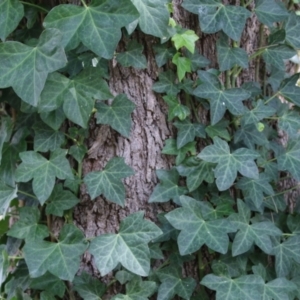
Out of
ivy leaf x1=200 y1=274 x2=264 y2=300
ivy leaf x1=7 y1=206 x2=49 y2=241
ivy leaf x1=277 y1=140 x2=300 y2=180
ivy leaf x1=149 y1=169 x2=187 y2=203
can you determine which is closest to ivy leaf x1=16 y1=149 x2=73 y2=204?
ivy leaf x1=7 y1=206 x2=49 y2=241

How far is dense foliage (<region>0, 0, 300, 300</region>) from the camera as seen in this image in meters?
1.08

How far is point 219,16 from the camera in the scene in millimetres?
1197

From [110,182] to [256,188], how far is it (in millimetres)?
393

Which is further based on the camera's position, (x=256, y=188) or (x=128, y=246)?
(x=256, y=188)

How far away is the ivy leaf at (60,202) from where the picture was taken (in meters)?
1.19

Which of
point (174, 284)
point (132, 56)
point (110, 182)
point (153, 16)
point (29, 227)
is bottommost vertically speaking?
point (174, 284)

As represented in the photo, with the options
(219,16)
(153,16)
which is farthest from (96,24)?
(219,16)

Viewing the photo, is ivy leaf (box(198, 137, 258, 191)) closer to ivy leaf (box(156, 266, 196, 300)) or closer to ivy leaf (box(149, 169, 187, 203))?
ivy leaf (box(149, 169, 187, 203))

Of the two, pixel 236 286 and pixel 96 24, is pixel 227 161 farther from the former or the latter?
pixel 96 24

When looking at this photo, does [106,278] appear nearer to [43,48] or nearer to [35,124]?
[35,124]

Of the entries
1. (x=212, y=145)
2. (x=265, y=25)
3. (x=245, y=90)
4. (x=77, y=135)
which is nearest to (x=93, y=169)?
(x=77, y=135)

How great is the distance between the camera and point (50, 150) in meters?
1.18

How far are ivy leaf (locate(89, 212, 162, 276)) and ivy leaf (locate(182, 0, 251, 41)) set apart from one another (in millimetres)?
501

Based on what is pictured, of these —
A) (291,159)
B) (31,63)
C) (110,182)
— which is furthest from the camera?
(291,159)
